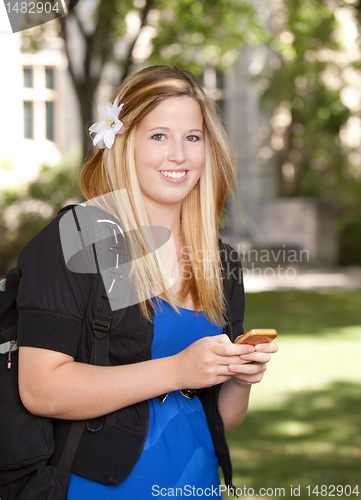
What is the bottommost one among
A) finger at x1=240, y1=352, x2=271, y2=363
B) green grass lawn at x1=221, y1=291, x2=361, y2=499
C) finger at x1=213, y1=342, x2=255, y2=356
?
green grass lawn at x1=221, y1=291, x2=361, y2=499

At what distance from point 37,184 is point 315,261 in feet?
28.9

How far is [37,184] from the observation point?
657 inches

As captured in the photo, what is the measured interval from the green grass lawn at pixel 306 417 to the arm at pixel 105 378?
2.45 meters

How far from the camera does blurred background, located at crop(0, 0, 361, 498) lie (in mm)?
4832

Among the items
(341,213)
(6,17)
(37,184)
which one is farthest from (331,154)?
(6,17)

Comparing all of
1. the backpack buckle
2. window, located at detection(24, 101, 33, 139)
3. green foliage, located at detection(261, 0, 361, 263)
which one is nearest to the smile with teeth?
the backpack buckle

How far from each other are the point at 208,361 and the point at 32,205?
1525cm

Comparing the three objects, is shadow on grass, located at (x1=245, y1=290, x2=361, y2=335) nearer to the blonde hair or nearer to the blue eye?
the blonde hair

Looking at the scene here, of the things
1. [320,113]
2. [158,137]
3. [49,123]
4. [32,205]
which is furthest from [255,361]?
[49,123]

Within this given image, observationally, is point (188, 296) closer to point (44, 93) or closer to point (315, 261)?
point (315, 261)

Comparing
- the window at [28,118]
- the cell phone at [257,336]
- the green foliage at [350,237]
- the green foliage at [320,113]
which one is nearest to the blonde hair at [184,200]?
the cell phone at [257,336]

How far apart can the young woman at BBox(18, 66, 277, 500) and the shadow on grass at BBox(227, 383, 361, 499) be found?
216cm

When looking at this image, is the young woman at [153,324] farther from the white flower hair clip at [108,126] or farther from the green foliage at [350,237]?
the green foliage at [350,237]

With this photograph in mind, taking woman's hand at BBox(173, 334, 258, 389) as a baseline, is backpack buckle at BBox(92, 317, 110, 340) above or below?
above
